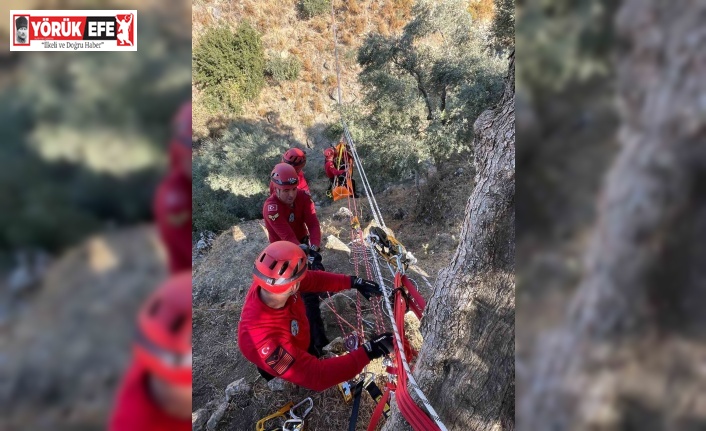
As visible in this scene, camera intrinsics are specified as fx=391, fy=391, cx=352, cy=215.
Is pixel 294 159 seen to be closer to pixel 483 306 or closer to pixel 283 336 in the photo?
pixel 283 336

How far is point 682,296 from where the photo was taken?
1.45ft

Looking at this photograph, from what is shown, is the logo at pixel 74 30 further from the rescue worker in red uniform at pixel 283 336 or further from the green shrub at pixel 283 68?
the green shrub at pixel 283 68

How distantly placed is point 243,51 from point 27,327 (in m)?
20.9

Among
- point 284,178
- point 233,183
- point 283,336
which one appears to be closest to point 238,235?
point 233,183

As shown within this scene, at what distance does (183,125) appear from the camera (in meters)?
0.74

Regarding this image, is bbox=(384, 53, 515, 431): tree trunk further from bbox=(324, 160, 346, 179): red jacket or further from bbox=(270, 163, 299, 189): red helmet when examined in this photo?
bbox=(324, 160, 346, 179): red jacket

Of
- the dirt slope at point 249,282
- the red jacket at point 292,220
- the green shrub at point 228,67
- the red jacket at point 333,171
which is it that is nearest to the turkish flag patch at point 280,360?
the dirt slope at point 249,282

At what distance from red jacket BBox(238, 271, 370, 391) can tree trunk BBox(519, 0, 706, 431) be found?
2358mm

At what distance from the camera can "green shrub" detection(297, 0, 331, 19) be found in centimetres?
2059

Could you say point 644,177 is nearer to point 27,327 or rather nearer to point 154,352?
point 154,352

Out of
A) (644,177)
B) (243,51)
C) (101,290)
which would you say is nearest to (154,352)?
(101,290)

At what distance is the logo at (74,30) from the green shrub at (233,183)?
12.4 metres

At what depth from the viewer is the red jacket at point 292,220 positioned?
4.85 metres

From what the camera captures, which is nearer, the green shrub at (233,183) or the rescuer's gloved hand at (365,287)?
the rescuer's gloved hand at (365,287)
